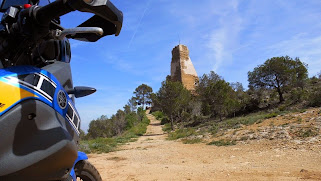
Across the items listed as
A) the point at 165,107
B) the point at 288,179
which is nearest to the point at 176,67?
the point at 165,107

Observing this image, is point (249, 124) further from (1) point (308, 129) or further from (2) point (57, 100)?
(2) point (57, 100)

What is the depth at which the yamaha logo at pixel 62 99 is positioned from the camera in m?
1.44

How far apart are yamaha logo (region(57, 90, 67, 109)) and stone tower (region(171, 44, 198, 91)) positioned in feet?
155

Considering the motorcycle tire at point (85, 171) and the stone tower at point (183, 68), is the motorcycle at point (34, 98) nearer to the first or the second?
the motorcycle tire at point (85, 171)

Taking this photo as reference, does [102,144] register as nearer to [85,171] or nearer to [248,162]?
[248,162]

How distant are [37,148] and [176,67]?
5005cm

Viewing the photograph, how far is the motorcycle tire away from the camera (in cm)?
240

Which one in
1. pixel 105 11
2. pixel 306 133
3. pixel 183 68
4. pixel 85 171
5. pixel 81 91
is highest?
pixel 183 68

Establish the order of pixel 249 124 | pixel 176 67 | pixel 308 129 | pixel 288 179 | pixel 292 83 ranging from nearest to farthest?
pixel 288 179, pixel 308 129, pixel 249 124, pixel 292 83, pixel 176 67

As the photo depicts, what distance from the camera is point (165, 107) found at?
89.2 ft

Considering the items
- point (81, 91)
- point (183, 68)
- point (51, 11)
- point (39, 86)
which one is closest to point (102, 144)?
point (81, 91)

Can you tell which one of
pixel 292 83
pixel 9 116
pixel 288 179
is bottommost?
pixel 288 179

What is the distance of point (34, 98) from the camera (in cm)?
126

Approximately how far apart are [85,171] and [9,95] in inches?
60.5
